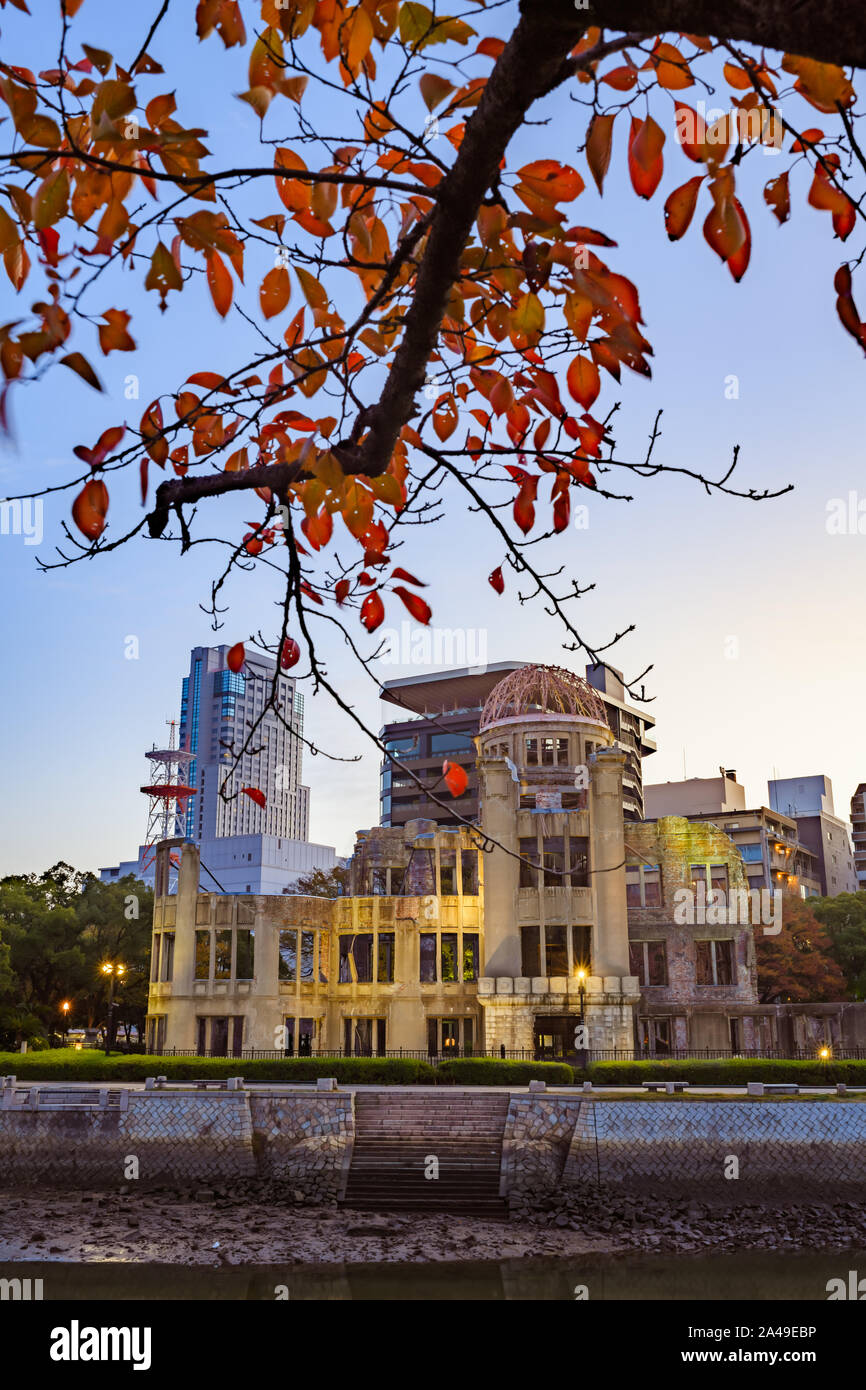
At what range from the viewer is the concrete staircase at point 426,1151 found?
89.1 feet

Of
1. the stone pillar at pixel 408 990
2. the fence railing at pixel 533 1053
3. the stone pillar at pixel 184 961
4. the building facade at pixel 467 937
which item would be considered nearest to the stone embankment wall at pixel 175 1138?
the fence railing at pixel 533 1053

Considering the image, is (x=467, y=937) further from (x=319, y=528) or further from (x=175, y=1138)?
(x=319, y=528)

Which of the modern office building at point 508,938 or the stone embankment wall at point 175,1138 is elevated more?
the modern office building at point 508,938

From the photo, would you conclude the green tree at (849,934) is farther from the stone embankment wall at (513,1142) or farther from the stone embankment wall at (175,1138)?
the stone embankment wall at (175,1138)

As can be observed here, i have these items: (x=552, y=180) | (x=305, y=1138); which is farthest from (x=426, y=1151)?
(x=552, y=180)

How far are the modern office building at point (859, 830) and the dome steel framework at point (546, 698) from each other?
62793mm

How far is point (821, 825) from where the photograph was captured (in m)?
94.0

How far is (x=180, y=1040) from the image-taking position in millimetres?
44969

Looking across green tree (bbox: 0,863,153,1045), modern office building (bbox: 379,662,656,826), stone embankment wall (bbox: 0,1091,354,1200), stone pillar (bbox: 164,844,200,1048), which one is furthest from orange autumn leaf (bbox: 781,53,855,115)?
modern office building (bbox: 379,662,656,826)

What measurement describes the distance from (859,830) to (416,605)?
105696mm

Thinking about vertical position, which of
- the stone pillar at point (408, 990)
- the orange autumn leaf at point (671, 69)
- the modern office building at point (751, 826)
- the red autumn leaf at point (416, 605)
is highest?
the modern office building at point (751, 826)

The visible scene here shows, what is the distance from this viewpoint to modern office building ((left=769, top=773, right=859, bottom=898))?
308ft
